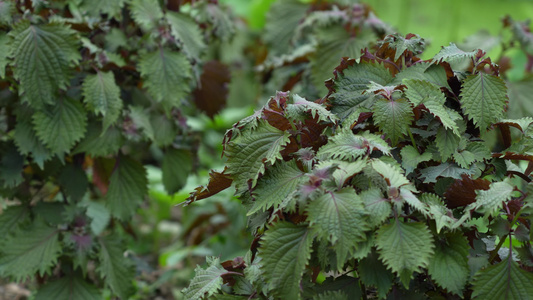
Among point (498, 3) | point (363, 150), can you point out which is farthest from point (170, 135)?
point (498, 3)

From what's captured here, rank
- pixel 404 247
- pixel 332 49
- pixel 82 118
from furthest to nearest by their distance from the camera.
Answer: pixel 332 49 < pixel 82 118 < pixel 404 247

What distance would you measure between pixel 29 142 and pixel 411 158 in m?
1.12

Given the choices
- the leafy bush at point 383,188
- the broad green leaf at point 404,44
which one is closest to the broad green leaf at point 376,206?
the leafy bush at point 383,188

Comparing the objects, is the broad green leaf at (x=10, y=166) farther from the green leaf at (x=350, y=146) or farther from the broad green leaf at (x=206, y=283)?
the green leaf at (x=350, y=146)

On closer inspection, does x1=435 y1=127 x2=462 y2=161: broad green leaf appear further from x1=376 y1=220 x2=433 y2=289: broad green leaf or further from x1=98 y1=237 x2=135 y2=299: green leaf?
x1=98 y1=237 x2=135 y2=299: green leaf

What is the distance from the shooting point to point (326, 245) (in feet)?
2.80

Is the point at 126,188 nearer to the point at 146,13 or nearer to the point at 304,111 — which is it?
the point at 146,13

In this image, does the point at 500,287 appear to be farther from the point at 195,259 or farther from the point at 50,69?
the point at 195,259

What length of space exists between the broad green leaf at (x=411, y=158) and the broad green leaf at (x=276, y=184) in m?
0.18

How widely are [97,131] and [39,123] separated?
17 cm

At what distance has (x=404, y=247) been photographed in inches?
32.0

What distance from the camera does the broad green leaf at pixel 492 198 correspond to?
0.84 meters

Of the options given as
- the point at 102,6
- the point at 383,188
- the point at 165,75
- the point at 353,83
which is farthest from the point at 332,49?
the point at 383,188

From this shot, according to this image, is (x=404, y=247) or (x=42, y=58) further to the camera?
(x=42, y=58)
